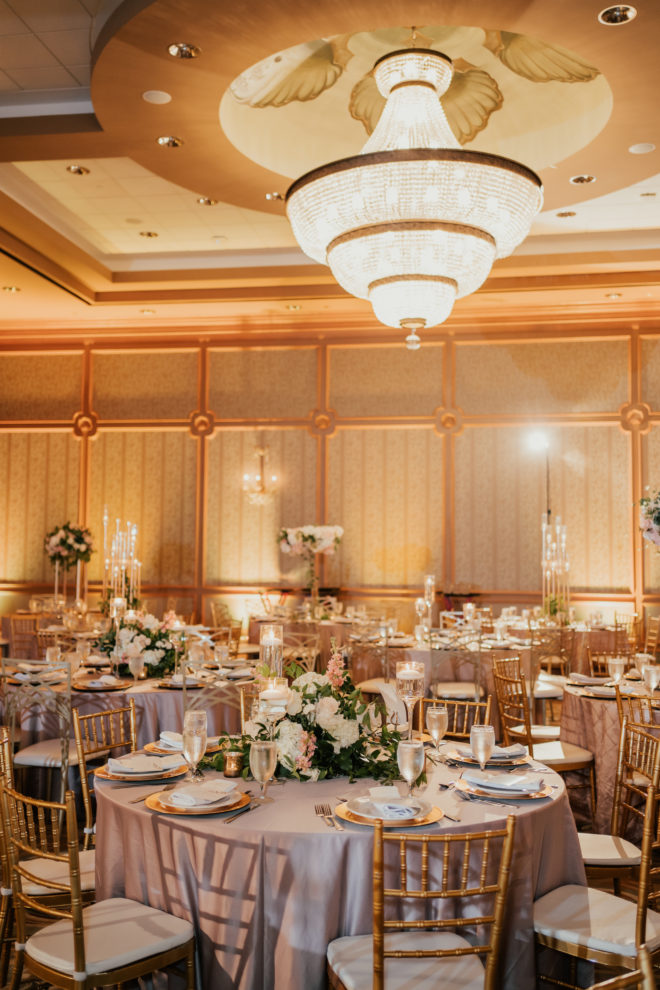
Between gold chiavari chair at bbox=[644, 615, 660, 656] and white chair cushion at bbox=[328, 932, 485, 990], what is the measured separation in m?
6.98

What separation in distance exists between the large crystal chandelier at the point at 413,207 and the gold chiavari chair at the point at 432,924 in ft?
10.1

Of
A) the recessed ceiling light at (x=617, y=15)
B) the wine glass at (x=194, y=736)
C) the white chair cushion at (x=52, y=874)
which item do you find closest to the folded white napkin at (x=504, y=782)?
the wine glass at (x=194, y=736)

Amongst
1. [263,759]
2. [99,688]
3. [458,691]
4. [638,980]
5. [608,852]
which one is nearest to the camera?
[638,980]

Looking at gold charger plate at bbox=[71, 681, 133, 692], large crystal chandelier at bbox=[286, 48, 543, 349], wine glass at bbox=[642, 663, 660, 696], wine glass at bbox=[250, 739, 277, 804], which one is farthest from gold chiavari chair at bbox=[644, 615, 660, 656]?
wine glass at bbox=[250, 739, 277, 804]

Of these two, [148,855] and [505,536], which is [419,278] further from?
[505,536]

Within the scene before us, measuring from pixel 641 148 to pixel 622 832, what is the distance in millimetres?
4531

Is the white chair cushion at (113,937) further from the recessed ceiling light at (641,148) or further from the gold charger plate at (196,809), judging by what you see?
the recessed ceiling light at (641,148)

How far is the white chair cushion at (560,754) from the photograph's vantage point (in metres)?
4.56

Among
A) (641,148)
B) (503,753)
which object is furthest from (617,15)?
(503,753)

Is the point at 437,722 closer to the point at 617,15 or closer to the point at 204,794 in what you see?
the point at 204,794

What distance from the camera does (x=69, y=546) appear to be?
10.4 meters

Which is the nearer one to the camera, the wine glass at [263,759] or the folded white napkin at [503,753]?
the wine glass at [263,759]

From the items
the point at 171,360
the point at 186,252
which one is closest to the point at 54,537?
the point at 171,360

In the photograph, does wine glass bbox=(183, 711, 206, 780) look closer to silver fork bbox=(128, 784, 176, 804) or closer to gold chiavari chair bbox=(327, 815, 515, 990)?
silver fork bbox=(128, 784, 176, 804)
